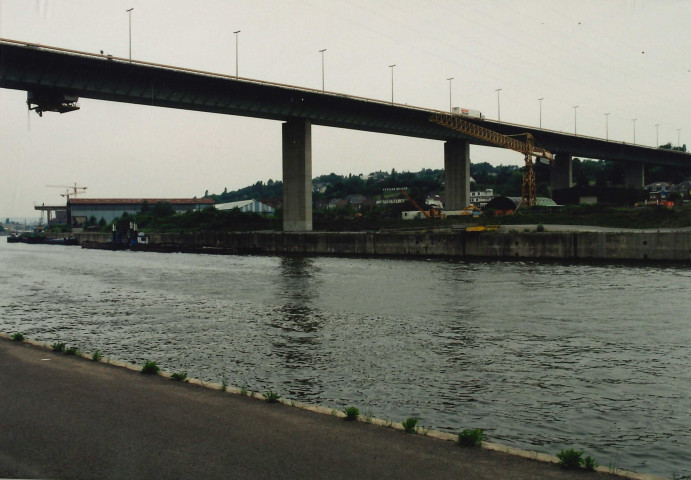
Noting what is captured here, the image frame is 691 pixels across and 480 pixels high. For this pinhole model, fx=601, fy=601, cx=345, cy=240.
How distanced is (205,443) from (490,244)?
67.3m

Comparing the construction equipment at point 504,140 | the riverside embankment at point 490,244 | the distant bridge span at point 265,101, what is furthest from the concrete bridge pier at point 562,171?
the riverside embankment at point 490,244

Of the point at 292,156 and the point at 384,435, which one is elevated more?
the point at 292,156

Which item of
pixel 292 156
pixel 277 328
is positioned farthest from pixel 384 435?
pixel 292 156

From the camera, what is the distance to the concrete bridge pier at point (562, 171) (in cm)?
14850

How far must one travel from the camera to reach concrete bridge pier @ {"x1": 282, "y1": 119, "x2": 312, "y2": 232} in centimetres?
9250

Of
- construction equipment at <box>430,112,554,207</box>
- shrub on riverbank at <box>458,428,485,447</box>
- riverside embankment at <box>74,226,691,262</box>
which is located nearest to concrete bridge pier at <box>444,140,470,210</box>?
construction equipment at <box>430,112,554,207</box>

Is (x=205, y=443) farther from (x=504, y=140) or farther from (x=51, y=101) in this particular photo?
(x=504, y=140)

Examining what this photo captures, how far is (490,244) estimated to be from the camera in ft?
242

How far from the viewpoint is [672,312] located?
30625 millimetres

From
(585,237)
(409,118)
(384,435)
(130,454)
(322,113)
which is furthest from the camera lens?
(409,118)

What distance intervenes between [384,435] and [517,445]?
11.3 feet

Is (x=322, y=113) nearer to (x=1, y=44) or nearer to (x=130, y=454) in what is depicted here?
(x=1, y=44)

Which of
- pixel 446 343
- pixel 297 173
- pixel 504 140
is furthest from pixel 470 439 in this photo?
pixel 504 140

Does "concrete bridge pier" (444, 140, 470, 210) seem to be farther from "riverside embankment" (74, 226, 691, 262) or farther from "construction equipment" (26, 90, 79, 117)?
"construction equipment" (26, 90, 79, 117)
